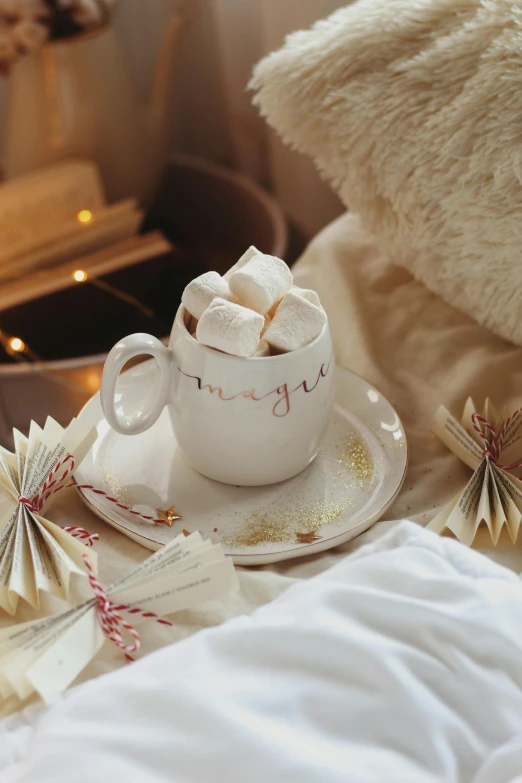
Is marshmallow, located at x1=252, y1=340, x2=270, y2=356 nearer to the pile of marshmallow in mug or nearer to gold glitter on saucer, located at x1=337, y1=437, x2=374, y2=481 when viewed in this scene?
the pile of marshmallow in mug

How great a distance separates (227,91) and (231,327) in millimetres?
1008

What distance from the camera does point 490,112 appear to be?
1.77ft

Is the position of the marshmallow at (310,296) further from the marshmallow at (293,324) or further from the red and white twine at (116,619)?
the red and white twine at (116,619)

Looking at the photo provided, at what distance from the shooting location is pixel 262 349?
1.55 ft

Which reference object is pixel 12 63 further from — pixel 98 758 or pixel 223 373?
pixel 98 758

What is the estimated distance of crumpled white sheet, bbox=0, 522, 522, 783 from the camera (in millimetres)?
307

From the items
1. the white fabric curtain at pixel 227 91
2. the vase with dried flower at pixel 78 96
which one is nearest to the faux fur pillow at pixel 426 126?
the vase with dried flower at pixel 78 96

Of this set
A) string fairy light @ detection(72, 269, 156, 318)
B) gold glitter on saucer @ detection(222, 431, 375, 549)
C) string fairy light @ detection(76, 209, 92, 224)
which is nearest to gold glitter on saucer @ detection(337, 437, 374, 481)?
gold glitter on saucer @ detection(222, 431, 375, 549)

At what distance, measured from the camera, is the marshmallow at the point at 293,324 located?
47cm

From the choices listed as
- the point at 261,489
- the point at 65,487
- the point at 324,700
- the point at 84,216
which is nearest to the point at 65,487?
the point at 65,487

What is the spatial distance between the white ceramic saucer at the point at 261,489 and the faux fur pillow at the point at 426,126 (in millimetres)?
129

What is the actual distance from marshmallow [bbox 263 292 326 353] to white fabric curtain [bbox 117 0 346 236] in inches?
30.3

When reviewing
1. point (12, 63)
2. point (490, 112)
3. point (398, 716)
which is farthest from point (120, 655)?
point (12, 63)

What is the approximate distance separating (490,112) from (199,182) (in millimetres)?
713
